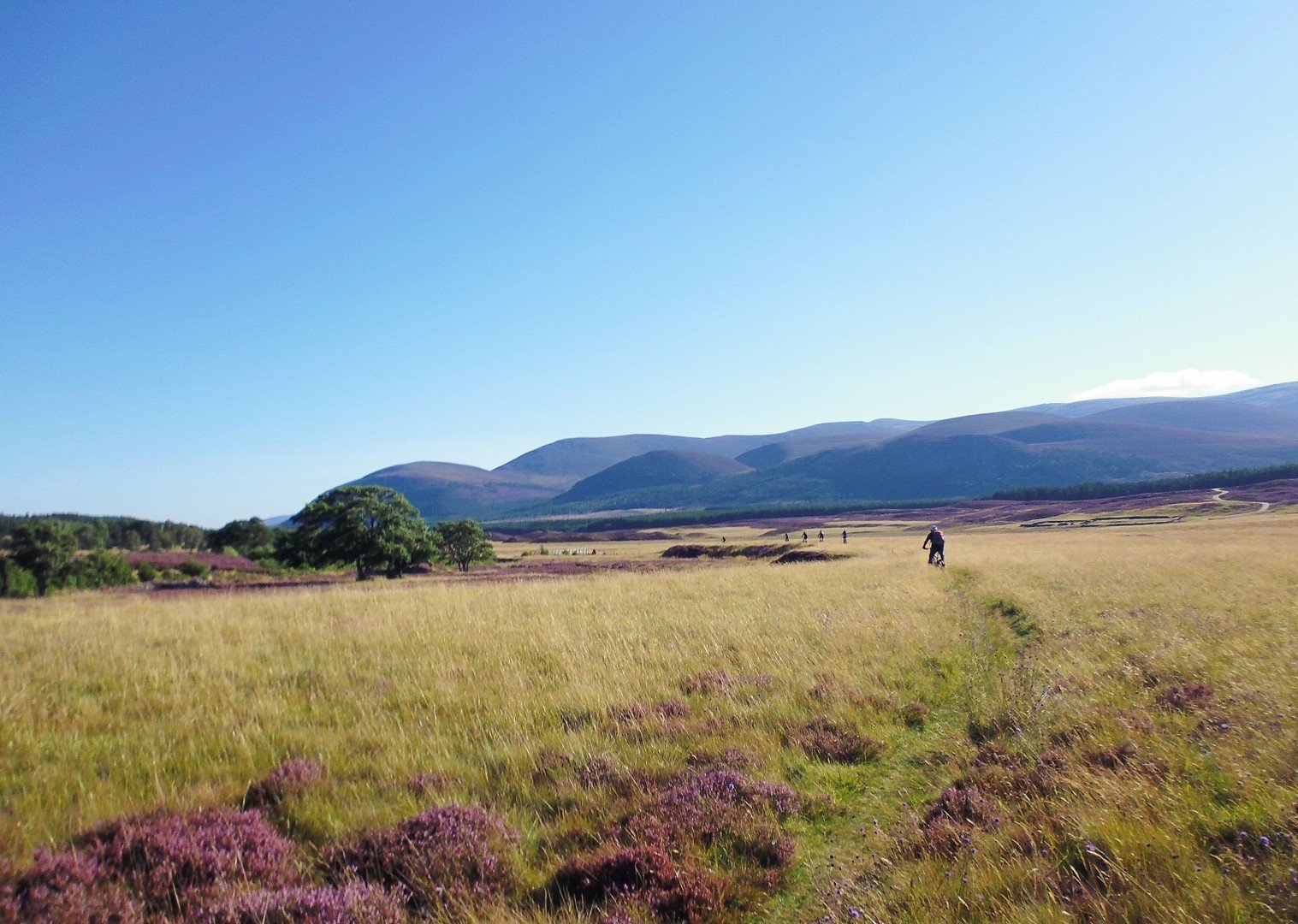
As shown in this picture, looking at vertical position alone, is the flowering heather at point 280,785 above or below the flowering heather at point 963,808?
above

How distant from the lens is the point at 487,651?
10.7m

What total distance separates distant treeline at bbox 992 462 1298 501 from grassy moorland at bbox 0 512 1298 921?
13994 cm

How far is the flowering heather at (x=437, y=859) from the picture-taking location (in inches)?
175

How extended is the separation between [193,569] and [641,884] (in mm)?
59794

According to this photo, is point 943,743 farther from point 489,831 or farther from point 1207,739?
point 489,831

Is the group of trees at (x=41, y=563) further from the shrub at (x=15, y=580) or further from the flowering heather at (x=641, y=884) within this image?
the flowering heather at (x=641, y=884)

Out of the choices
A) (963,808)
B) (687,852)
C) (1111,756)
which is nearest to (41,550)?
(687,852)

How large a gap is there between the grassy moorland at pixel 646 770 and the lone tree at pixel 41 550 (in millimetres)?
37210

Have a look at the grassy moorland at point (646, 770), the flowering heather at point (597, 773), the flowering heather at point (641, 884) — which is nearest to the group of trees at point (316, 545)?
the grassy moorland at point (646, 770)

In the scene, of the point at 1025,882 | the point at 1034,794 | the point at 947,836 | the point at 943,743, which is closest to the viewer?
the point at 1025,882

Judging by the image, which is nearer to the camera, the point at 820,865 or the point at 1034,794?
the point at 820,865

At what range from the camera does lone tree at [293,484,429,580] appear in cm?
4012

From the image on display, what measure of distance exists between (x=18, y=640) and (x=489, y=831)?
430 inches

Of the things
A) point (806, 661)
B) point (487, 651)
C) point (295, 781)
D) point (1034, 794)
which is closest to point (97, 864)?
point (295, 781)
